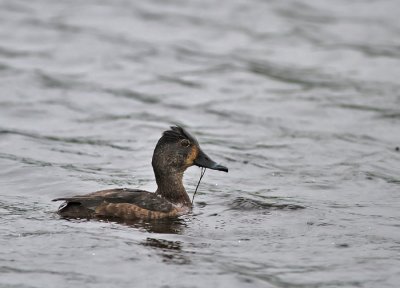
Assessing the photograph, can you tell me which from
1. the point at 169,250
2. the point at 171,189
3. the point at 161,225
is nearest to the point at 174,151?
the point at 171,189

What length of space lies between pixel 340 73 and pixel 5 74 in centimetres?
666

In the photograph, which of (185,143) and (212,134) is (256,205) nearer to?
(185,143)

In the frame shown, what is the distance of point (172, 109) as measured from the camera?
58.9 feet

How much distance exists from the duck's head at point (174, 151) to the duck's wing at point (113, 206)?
0.62 m

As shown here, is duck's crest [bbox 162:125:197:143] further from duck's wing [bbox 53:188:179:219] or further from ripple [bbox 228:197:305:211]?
ripple [bbox 228:197:305:211]

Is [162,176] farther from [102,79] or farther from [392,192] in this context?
[102,79]

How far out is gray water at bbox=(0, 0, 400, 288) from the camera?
10.0m

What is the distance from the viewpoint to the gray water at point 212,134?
394 inches

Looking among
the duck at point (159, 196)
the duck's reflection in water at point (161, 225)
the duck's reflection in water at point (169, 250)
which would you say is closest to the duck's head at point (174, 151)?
the duck at point (159, 196)

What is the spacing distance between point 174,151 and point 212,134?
4341mm

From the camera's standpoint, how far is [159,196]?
469 inches

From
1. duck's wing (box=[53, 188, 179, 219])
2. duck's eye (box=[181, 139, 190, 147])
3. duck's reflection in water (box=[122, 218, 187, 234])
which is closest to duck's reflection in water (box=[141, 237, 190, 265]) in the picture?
duck's reflection in water (box=[122, 218, 187, 234])

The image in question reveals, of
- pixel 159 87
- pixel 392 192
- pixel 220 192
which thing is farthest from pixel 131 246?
pixel 159 87

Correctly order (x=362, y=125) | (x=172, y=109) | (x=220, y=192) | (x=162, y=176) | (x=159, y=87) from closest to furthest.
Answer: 1. (x=162, y=176)
2. (x=220, y=192)
3. (x=362, y=125)
4. (x=172, y=109)
5. (x=159, y=87)
